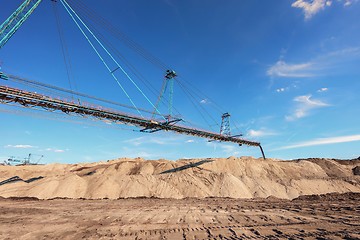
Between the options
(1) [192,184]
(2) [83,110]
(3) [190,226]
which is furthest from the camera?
(1) [192,184]

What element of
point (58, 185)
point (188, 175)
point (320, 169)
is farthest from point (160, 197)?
point (320, 169)

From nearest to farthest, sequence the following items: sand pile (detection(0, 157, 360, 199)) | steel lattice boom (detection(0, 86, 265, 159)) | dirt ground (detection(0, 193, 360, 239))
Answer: dirt ground (detection(0, 193, 360, 239)) → steel lattice boom (detection(0, 86, 265, 159)) → sand pile (detection(0, 157, 360, 199))

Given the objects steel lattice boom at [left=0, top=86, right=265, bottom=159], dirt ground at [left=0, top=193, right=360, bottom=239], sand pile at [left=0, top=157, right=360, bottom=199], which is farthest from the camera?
sand pile at [left=0, top=157, right=360, bottom=199]

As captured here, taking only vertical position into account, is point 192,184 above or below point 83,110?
below

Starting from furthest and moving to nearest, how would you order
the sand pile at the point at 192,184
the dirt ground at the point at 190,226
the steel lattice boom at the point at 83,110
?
1. the sand pile at the point at 192,184
2. the steel lattice boom at the point at 83,110
3. the dirt ground at the point at 190,226

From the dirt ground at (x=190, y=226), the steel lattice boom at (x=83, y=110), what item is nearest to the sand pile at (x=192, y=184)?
the steel lattice boom at (x=83, y=110)

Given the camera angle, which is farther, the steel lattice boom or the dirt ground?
the steel lattice boom

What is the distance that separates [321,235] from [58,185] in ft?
98.6

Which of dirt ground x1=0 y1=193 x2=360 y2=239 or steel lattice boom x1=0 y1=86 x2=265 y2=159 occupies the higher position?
steel lattice boom x1=0 y1=86 x2=265 y2=159

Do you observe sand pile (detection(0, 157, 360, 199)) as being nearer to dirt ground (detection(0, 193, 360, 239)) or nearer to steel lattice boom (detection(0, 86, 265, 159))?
steel lattice boom (detection(0, 86, 265, 159))

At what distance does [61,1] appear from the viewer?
24.9 m

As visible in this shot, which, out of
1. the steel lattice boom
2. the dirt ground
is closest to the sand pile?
the steel lattice boom

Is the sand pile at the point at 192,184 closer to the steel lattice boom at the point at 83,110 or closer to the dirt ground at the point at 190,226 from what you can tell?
the steel lattice boom at the point at 83,110

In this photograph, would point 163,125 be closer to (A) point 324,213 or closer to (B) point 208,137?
(B) point 208,137
